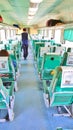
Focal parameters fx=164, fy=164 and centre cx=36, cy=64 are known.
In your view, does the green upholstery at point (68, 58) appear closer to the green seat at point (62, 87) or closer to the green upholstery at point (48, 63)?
the green upholstery at point (48, 63)

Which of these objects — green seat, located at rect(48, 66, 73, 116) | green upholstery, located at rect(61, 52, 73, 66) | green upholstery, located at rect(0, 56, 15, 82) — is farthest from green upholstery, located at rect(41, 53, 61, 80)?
green seat, located at rect(48, 66, 73, 116)

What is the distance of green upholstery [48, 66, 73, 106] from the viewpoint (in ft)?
7.84

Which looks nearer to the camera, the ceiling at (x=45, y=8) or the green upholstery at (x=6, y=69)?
the green upholstery at (x=6, y=69)

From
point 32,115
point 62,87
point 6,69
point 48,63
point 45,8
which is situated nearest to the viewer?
point 62,87

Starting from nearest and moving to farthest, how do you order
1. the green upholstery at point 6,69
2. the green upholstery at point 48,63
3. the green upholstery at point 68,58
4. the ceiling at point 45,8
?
the green upholstery at point 6,69 < the green upholstery at point 68,58 < the green upholstery at point 48,63 < the ceiling at point 45,8

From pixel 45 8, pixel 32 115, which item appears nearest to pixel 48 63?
pixel 32 115

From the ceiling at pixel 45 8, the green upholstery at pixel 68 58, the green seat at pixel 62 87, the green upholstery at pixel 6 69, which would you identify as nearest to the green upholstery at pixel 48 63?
the green upholstery at pixel 68 58

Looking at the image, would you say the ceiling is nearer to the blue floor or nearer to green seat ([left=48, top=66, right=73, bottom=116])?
the blue floor

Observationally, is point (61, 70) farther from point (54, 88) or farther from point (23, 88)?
point (23, 88)

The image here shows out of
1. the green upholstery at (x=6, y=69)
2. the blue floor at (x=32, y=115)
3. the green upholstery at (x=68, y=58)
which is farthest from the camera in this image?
the green upholstery at (x=68, y=58)

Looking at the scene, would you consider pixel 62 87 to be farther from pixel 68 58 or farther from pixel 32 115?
pixel 68 58

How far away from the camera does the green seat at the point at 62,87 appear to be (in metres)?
2.39

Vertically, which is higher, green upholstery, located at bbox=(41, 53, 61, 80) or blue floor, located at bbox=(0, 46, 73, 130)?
green upholstery, located at bbox=(41, 53, 61, 80)

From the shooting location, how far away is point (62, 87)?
8.30ft
